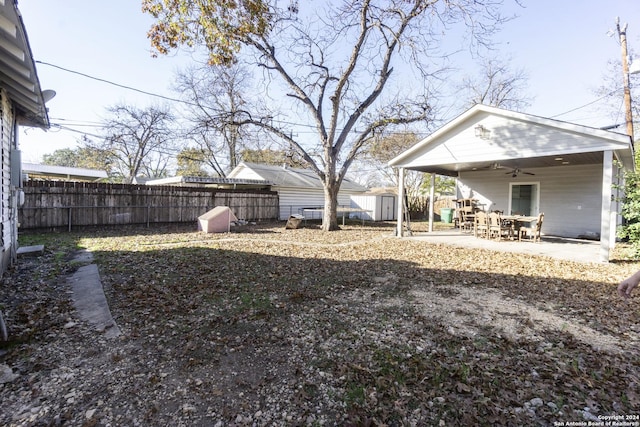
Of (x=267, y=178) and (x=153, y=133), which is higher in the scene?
(x=153, y=133)

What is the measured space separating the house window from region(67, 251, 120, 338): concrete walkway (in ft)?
47.4

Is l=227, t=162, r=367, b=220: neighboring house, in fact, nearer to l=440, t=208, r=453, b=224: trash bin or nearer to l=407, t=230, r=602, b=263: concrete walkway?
l=440, t=208, r=453, b=224: trash bin

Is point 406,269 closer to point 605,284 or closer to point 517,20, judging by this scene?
point 605,284

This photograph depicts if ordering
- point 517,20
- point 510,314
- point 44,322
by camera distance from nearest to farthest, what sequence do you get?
1. point 44,322
2. point 510,314
3. point 517,20

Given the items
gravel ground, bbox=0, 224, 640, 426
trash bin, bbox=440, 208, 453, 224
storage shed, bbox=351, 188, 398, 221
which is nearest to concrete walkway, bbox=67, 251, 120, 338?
gravel ground, bbox=0, 224, 640, 426

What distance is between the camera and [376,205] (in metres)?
20.0

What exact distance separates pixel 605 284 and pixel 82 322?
7.95 metres

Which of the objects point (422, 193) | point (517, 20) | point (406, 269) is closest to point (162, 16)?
point (406, 269)

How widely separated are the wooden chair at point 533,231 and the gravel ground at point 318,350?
4.42 meters

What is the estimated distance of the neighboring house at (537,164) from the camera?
7.35 m

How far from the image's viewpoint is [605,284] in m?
5.24

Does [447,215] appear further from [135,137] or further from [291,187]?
[135,137]

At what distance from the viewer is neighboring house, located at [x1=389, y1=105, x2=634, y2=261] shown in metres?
7.35

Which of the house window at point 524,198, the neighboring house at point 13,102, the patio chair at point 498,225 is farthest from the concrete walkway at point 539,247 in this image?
the neighboring house at point 13,102
